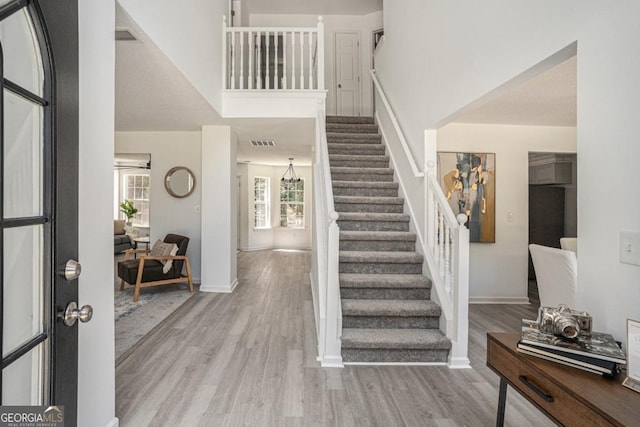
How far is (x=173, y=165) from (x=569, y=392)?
5.49 meters

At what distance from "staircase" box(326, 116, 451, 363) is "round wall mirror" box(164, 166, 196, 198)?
8.03ft

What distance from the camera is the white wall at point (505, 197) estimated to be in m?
4.37

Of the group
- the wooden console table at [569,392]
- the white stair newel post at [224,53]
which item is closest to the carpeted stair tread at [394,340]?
the wooden console table at [569,392]

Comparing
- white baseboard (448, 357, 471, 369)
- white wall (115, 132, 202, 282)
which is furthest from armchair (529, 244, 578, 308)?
white wall (115, 132, 202, 282)

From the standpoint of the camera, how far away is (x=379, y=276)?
10.3 feet

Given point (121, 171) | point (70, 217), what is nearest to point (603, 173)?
point (70, 217)

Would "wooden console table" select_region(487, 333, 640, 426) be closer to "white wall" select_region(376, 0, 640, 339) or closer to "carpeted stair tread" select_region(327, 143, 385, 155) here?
"white wall" select_region(376, 0, 640, 339)

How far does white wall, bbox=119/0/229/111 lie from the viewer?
2.21m

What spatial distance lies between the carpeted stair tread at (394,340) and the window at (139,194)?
8735 mm

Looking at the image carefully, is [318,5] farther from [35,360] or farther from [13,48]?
[35,360]

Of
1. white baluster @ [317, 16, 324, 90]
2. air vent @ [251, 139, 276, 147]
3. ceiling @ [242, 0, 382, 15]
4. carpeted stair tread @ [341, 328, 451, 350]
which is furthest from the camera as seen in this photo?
ceiling @ [242, 0, 382, 15]

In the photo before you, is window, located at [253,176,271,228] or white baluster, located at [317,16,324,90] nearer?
white baluster, located at [317,16,324,90]

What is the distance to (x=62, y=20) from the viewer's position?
103 cm

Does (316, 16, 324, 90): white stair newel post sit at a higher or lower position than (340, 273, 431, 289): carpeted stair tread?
higher
